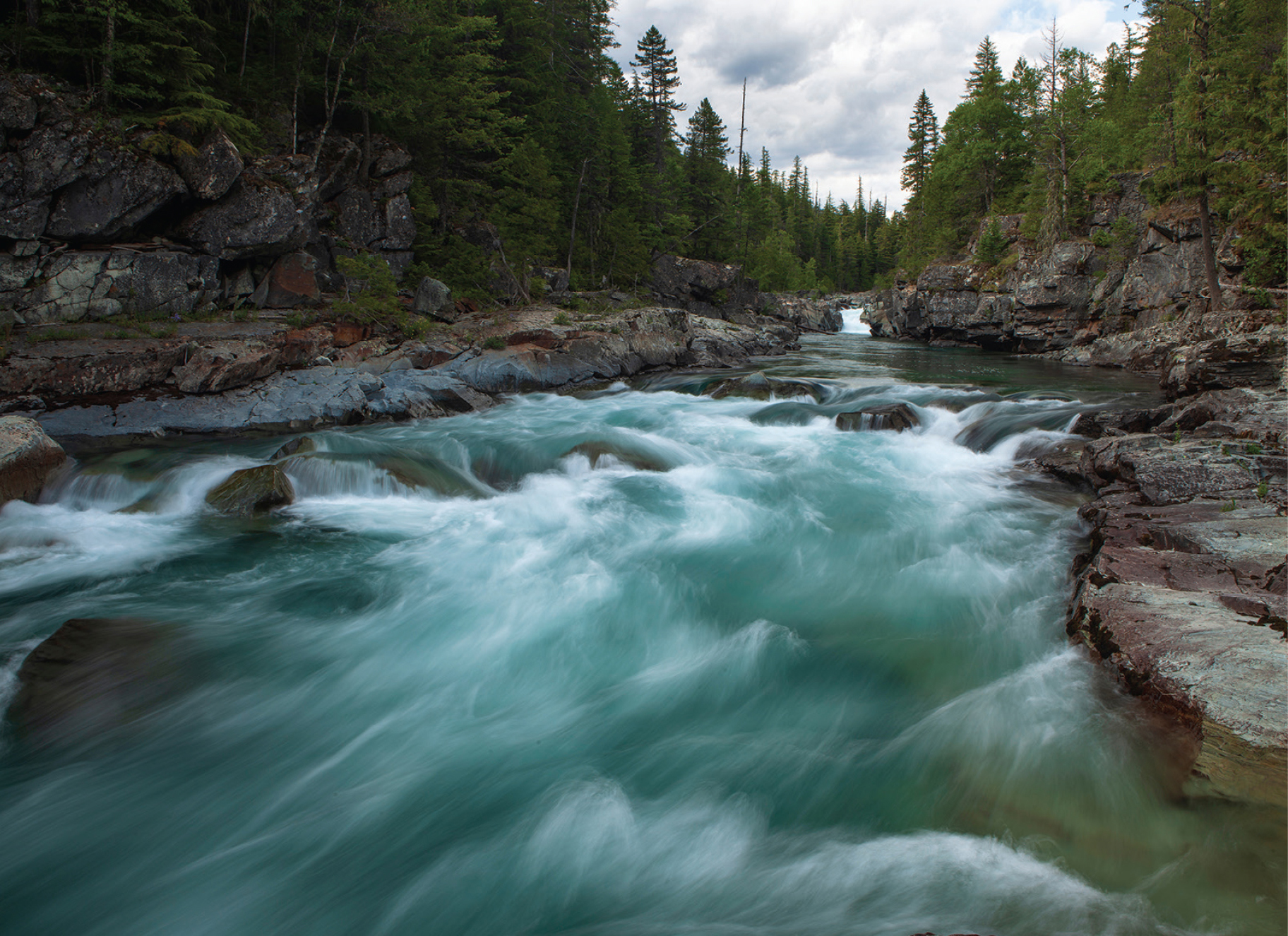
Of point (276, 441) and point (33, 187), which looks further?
point (33, 187)

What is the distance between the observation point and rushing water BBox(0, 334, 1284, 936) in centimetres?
326

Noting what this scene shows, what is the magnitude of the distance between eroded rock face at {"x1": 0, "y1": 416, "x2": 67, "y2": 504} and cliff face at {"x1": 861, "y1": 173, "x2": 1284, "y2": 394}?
20.7 metres

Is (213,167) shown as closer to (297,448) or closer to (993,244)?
(297,448)

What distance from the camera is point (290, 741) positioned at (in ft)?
15.4

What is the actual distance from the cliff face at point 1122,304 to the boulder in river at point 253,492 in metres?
17.5

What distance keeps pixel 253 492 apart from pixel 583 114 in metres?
27.1

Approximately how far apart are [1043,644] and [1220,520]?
2333 mm

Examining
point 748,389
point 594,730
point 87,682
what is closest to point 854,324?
point 748,389

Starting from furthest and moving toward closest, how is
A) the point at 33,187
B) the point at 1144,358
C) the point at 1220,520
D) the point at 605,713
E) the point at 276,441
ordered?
the point at 1144,358 → the point at 33,187 → the point at 276,441 → the point at 1220,520 → the point at 605,713

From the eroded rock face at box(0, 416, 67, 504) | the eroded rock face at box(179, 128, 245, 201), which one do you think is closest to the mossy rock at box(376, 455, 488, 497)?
the eroded rock face at box(0, 416, 67, 504)

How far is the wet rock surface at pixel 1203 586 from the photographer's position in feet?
11.2

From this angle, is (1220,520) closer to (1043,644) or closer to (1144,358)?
(1043,644)

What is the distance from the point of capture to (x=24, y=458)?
27.6ft

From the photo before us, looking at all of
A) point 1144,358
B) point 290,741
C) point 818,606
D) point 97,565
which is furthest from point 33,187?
point 1144,358
